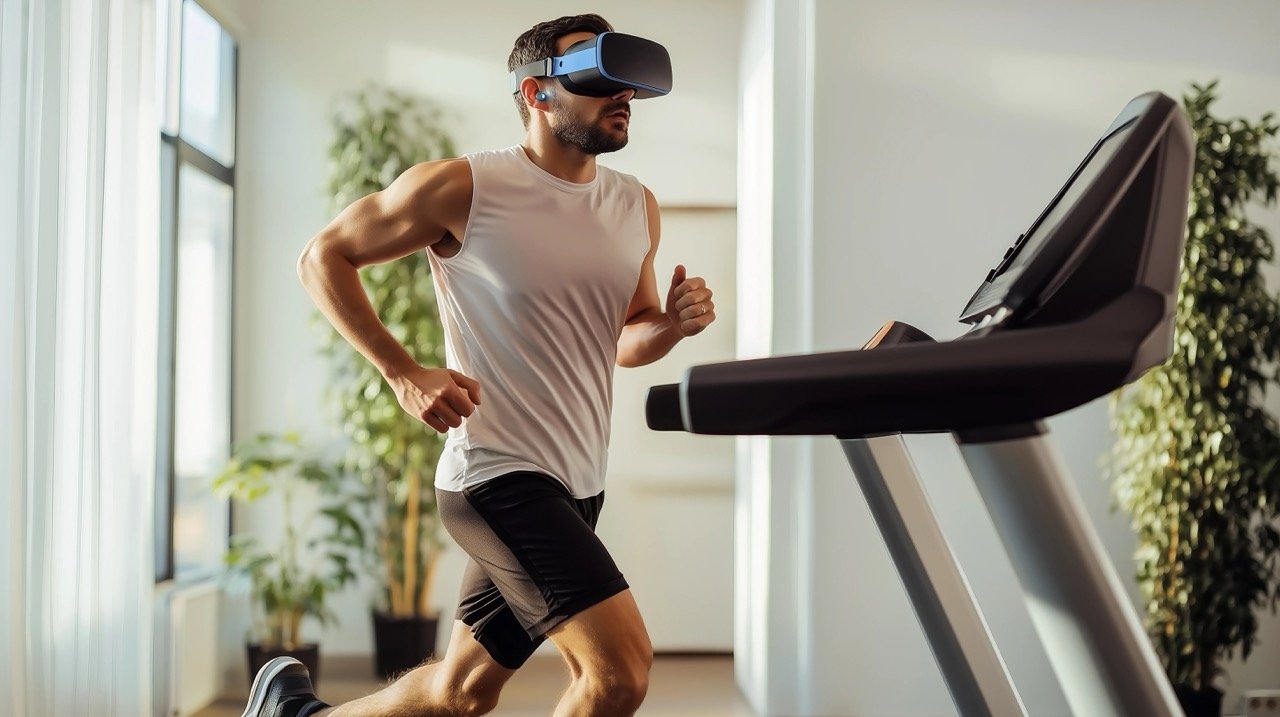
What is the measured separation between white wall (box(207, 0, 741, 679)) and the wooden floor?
157 millimetres

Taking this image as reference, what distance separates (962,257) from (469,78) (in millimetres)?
2153

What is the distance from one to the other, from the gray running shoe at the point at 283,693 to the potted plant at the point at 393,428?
1.87 m

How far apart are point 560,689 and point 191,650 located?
1216 mm

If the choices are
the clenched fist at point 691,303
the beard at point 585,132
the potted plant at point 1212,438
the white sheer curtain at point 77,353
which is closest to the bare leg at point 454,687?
the clenched fist at point 691,303

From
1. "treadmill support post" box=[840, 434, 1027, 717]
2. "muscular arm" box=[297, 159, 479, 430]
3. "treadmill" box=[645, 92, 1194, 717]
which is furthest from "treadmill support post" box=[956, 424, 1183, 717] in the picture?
"muscular arm" box=[297, 159, 479, 430]

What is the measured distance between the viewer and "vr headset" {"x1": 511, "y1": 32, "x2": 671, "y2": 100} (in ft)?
5.74

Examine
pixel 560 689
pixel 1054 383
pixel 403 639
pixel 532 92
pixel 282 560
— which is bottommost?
pixel 560 689

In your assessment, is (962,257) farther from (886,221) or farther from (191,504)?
(191,504)

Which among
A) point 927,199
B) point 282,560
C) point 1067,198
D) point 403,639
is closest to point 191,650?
point 282,560

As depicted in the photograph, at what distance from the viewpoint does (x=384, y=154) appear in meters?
4.17

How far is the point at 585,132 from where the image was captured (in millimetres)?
1828

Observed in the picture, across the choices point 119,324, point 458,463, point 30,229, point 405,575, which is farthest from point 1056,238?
point 405,575

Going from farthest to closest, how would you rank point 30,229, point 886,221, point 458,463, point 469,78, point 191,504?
point 469,78, point 191,504, point 886,221, point 30,229, point 458,463

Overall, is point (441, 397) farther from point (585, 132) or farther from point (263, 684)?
point (263, 684)
